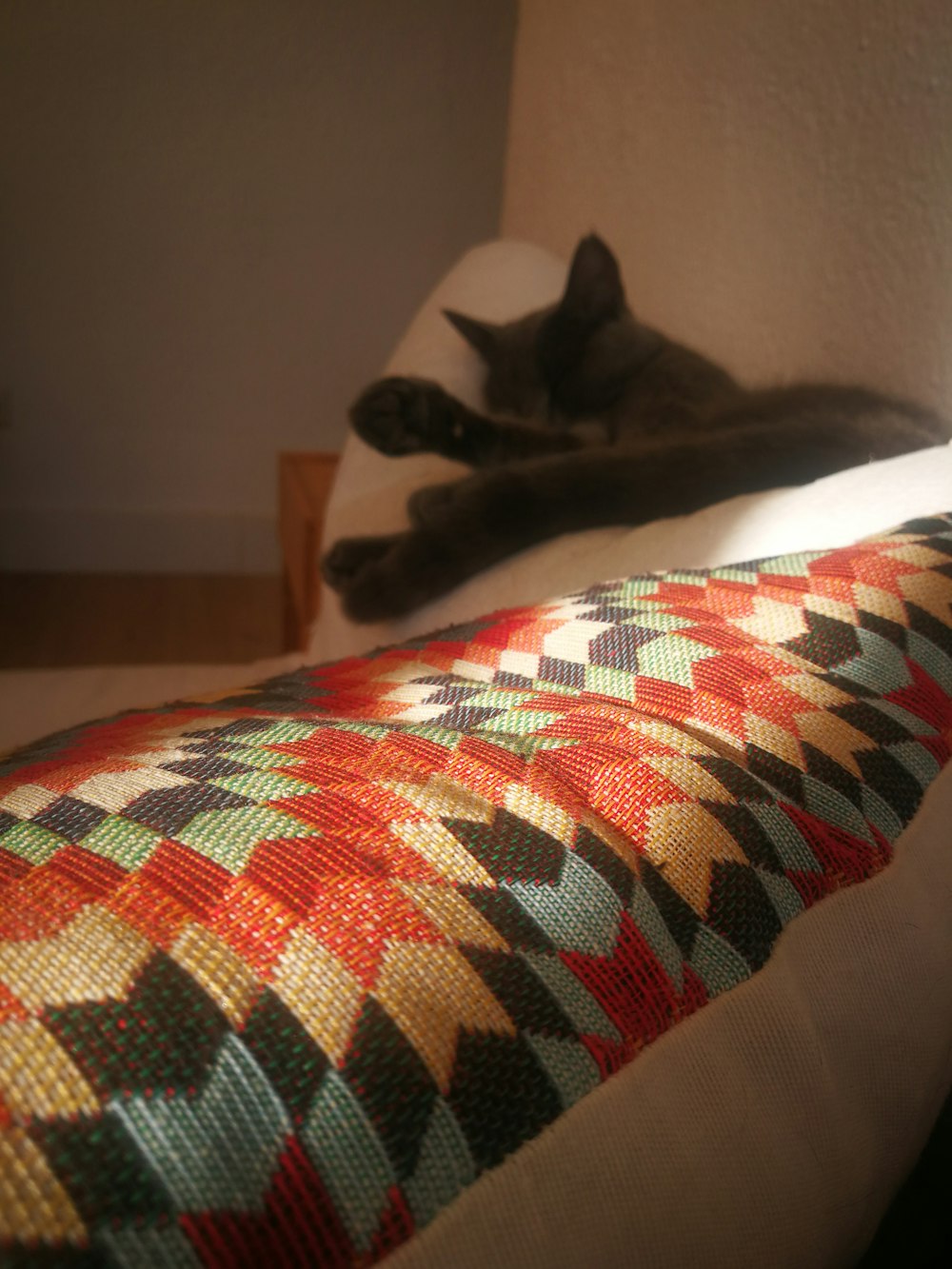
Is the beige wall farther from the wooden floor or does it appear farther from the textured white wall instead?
the textured white wall

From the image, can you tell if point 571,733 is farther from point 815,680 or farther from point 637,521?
point 637,521

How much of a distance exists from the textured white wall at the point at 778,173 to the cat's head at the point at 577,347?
177 millimetres

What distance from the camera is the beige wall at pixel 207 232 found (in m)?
1.98

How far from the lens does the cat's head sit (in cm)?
101

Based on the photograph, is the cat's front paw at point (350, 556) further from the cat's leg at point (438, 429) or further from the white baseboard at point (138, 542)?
the white baseboard at point (138, 542)

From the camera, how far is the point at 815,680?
1.15 ft

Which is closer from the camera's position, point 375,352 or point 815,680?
point 815,680

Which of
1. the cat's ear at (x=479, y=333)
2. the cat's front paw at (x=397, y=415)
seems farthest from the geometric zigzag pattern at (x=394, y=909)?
the cat's ear at (x=479, y=333)

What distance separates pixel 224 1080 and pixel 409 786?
0.10 metres

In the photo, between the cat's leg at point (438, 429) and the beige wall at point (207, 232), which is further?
the beige wall at point (207, 232)

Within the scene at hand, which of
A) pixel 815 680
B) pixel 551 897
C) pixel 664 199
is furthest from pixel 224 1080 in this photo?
pixel 664 199

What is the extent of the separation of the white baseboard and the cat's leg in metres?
1.56

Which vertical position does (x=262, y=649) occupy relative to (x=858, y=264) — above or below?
below

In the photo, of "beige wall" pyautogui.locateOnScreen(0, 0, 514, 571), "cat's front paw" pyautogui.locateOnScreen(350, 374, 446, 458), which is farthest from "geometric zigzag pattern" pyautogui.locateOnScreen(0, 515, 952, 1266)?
"beige wall" pyautogui.locateOnScreen(0, 0, 514, 571)
